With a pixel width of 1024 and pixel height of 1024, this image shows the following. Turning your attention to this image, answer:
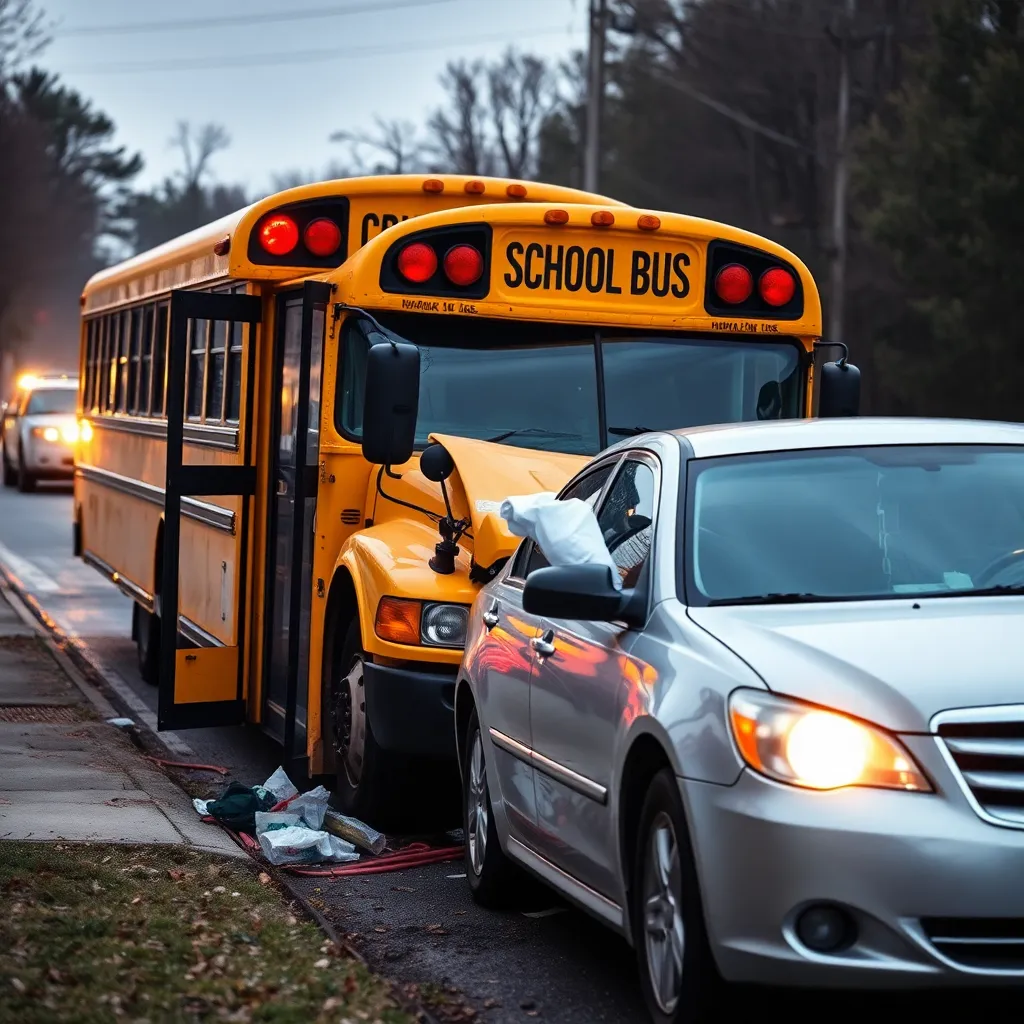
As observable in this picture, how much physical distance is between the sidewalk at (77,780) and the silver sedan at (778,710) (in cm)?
146

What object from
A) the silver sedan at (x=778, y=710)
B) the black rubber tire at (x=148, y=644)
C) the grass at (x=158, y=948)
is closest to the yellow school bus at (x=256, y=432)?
the black rubber tire at (x=148, y=644)

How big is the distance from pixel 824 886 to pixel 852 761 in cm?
28

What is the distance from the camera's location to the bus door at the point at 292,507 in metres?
8.96

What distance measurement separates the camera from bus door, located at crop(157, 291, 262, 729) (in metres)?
9.58

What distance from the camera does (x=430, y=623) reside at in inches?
308

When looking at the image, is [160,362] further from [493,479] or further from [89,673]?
[493,479]

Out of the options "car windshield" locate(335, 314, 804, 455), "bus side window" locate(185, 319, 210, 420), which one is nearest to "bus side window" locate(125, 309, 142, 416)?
"bus side window" locate(185, 319, 210, 420)

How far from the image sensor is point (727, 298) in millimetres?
9219

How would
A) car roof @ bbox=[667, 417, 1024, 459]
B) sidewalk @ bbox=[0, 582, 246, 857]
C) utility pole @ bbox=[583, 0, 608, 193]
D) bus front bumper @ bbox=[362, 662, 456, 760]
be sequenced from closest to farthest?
car roof @ bbox=[667, 417, 1024, 459]
sidewalk @ bbox=[0, 582, 246, 857]
bus front bumper @ bbox=[362, 662, 456, 760]
utility pole @ bbox=[583, 0, 608, 193]

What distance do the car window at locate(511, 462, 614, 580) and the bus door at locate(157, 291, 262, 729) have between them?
301 centimetres

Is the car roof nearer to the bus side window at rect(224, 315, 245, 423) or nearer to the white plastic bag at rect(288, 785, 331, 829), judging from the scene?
the white plastic bag at rect(288, 785, 331, 829)

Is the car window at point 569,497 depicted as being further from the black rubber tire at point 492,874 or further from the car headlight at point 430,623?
the car headlight at point 430,623

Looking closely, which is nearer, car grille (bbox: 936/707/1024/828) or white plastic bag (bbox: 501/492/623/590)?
car grille (bbox: 936/707/1024/828)

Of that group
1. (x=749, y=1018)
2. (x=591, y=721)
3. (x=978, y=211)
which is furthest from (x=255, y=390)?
(x=978, y=211)
